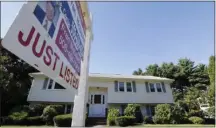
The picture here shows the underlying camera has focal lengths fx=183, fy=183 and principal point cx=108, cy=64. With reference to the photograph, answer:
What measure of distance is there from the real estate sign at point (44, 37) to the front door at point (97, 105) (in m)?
18.7

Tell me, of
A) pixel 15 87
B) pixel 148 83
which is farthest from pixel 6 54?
pixel 148 83

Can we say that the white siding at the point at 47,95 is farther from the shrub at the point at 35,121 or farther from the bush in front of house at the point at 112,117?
the bush in front of house at the point at 112,117

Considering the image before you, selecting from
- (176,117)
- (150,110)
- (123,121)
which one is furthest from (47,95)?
(176,117)

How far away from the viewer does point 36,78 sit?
2019 centimetres

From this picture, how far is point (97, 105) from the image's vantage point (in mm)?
20188

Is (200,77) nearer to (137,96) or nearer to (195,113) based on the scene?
(195,113)

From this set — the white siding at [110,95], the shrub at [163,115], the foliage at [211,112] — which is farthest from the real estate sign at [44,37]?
the foliage at [211,112]

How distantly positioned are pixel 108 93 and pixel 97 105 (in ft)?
5.84

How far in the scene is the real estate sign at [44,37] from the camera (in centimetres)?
93

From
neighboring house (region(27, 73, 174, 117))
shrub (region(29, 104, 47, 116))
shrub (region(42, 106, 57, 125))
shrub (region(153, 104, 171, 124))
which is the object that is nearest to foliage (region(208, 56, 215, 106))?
neighboring house (region(27, 73, 174, 117))

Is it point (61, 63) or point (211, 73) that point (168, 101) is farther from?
point (61, 63)

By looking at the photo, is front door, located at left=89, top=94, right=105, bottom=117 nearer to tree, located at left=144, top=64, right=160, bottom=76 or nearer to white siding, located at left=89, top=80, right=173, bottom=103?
white siding, located at left=89, top=80, right=173, bottom=103

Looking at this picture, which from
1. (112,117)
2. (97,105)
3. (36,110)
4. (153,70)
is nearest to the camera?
(112,117)

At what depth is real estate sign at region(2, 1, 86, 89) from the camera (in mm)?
932
